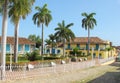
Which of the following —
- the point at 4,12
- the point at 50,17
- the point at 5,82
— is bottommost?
the point at 5,82

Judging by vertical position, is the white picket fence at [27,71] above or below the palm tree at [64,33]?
below

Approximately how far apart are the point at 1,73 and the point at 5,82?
970mm

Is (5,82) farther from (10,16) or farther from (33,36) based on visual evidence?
(33,36)

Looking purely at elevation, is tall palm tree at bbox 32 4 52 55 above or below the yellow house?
above

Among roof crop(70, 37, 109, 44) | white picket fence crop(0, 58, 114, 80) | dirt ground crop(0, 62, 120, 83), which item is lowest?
dirt ground crop(0, 62, 120, 83)

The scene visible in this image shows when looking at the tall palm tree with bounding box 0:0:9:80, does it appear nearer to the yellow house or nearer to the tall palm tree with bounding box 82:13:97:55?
the tall palm tree with bounding box 82:13:97:55

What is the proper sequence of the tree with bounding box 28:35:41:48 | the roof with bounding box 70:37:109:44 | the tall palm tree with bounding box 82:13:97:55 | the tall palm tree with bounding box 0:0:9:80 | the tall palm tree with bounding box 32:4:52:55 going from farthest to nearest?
the tree with bounding box 28:35:41:48 → the roof with bounding box 70:37:109:44 → the tall palm tree with bounding box 82:13:97:55 → the tall palm tree with bounding box 32:4:52:55 → the tall palm tree with bounding box 0:0:9:80

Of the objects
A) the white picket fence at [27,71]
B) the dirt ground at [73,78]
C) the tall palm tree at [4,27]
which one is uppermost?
the tall palm tree at [4,27]

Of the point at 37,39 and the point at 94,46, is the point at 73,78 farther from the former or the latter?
the point at 37,39

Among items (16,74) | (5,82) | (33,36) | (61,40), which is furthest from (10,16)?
(33,36)

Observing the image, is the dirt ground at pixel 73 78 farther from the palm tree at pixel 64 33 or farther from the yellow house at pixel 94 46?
the yellow house at pixel 94 46

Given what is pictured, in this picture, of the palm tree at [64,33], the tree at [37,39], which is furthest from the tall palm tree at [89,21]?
the tree at [37,39]

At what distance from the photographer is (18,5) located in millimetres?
24219

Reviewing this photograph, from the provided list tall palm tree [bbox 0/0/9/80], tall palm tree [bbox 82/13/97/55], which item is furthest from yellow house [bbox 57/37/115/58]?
tall palm tree [bbox 0/0/9/80]
